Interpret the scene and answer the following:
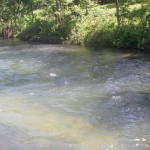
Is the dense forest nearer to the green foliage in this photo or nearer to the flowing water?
the green foliage

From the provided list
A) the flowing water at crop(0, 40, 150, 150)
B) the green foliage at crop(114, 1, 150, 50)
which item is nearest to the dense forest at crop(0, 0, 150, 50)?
the green foliage at crop(114, 1, 150, 50)

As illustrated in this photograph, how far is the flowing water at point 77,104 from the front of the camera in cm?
1201

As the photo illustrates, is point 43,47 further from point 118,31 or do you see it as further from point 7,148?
point 7,148

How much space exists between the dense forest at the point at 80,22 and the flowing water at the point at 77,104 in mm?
3317

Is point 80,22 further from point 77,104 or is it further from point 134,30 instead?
point 77,104

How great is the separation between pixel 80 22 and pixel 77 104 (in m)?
22.9

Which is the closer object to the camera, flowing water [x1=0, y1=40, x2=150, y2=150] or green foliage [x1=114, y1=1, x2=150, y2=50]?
flowing water [x1=0, y1=40, x2=150, y2=150]

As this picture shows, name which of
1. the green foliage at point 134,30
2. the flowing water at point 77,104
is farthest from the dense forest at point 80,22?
the flowing water at point 77,104

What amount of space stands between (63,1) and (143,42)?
1577cm

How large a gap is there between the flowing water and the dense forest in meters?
3.32

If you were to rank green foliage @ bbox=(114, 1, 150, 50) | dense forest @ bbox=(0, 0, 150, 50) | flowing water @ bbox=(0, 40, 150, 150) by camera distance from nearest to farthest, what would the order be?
flowing water @ bbox=(0, 40, 150, 150) < green foliage @ bbox=(114, 1, 150, 50) < dense forest @ bbox=(0, 0, 150, 50)

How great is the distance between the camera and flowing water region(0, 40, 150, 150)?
12.0 metres

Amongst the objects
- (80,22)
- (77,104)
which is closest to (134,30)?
(80,22)

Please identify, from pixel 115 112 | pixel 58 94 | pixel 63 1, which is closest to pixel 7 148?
Result: pixel 115 112
